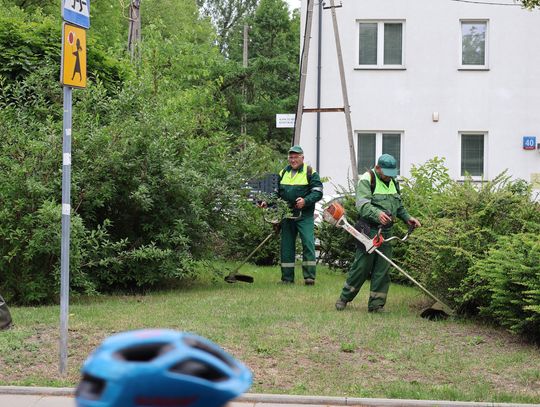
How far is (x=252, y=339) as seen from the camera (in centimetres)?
754

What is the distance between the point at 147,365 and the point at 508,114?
64.9ft

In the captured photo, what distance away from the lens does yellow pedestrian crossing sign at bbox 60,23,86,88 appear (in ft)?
20.1

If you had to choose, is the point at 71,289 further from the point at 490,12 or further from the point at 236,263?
the point at 490,12

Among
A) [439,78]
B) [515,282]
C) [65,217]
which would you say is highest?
[439,78]

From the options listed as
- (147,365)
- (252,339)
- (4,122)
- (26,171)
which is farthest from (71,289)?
(147,365)

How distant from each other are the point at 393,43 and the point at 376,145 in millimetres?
2484

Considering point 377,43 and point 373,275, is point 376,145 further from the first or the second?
point 373,275

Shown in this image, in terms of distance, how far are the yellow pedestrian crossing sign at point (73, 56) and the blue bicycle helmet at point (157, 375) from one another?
504 centimetres

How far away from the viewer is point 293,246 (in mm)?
12062

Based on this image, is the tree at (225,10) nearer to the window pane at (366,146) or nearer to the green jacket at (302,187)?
the window pane at (366,146)

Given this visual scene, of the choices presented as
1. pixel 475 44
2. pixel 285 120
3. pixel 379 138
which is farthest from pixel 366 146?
pixel 285 120

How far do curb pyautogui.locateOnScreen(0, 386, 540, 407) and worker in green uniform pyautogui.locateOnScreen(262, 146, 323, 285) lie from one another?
588 centimetres

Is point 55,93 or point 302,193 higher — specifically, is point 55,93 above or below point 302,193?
above

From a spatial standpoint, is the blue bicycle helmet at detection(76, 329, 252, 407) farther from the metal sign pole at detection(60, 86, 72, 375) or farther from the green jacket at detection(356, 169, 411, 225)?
the green jacket at detection(356, 169, 411, 225)
